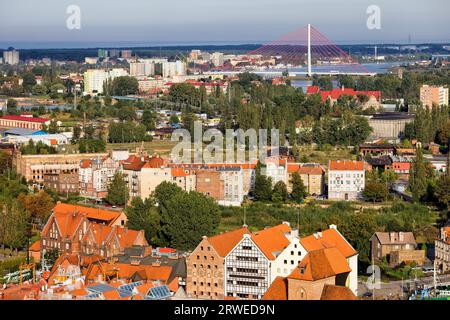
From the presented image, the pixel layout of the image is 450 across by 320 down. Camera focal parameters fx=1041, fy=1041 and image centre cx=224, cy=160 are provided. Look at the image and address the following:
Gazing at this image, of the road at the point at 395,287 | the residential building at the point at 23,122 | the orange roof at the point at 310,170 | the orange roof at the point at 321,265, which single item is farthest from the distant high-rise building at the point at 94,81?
the orange roof at the point at 321,265

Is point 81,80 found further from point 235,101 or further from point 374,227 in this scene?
point 374,227

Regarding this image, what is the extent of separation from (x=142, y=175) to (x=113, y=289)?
6991 millimetres

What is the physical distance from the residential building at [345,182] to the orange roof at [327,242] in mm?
5408

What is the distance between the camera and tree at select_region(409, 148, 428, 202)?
13.7 m

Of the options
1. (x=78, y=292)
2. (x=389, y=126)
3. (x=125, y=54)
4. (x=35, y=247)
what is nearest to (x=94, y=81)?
(x=389, y=126)

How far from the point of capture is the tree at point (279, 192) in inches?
543

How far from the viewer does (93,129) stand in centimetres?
2089

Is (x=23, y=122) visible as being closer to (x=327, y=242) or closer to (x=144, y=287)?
(x=327, y=242)

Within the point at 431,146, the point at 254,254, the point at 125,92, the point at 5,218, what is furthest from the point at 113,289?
the point at 125,92

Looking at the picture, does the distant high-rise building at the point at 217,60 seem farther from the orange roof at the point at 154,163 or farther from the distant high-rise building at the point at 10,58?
the orange roof at the point at 154,163

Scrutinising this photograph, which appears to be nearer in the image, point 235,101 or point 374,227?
point 374,227

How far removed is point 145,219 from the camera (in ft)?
37.6

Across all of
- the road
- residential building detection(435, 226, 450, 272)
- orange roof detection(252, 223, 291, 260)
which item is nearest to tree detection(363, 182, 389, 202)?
residential building detection(435, 226, 450, 272)

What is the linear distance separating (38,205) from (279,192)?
3229 mm
